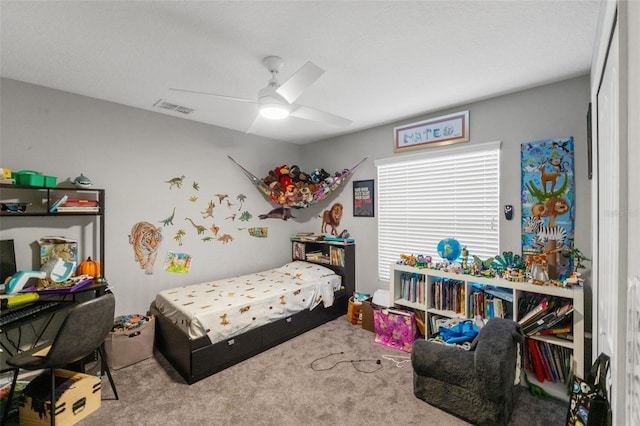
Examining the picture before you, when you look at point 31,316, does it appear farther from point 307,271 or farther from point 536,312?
point 536,312

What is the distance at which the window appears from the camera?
9.25 ft

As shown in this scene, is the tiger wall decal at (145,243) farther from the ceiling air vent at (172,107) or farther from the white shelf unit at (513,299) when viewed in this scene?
the white shelf unit at (513,299)

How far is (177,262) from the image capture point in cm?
331

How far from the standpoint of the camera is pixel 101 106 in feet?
9.12

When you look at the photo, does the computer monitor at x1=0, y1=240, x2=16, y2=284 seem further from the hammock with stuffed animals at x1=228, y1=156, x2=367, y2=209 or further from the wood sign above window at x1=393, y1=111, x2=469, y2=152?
the wood sign above window at x1=393, y1=111, x2=469, y2=152

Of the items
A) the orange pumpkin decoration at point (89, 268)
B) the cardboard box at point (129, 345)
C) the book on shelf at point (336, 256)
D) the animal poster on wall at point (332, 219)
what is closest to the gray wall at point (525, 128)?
the book on shelf at point (336, 256)

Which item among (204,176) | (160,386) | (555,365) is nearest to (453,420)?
(555,365)

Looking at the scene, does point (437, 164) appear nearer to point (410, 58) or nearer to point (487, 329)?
point (410, 58)

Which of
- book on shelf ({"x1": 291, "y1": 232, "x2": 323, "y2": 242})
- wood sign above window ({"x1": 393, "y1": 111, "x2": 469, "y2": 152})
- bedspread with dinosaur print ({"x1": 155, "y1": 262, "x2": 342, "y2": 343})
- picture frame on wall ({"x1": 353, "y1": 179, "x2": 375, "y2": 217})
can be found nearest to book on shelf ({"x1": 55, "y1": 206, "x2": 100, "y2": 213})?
bedspread with dinosaur print ({"x1": 155, "y1": 262, "x2": 342, "y2": 343})

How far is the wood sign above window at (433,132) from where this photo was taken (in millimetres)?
2957

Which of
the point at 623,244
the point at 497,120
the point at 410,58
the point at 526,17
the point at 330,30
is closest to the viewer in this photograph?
the point at 623,244

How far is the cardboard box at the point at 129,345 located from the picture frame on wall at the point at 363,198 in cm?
269

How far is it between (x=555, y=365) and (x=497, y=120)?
213 centimetres

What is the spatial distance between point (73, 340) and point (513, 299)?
125 inches
